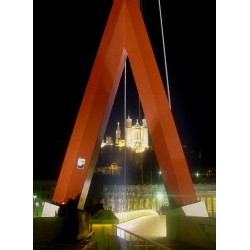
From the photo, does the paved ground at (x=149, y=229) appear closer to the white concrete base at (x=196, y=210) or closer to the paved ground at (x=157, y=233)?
the paved ground at (x=157, y=233)

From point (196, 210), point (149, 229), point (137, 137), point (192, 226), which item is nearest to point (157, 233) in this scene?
point (149, 229)

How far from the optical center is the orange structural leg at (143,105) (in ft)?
29.8

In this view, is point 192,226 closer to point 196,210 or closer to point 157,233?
point 196,210

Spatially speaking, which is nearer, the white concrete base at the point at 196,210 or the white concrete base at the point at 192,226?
the white concrete base at the point at 192,226

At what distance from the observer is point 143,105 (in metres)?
9.49

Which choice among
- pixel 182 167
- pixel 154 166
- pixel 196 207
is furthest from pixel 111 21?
pixel 154 166

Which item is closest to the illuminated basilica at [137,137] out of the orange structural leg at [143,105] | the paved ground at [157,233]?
the paved ground at [157,233]

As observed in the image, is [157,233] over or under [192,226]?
under

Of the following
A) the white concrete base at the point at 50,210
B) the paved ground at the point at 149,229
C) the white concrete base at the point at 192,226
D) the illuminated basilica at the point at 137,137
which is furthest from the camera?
the illuminated basilica at the point at 137,137

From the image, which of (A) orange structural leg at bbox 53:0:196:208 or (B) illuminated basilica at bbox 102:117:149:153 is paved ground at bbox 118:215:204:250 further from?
(B) illuminated basilica at bbox 102:117:149:153

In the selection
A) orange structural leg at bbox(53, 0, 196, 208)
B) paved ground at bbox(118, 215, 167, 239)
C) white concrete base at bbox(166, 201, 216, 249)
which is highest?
orange structural leg at bbox(53, 0, 196, 208)

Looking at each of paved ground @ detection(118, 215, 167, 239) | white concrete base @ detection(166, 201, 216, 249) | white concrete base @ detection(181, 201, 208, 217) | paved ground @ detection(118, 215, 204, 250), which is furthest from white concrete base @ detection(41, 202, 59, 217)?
white concrete base @ detection(181, 201, 208, 217)

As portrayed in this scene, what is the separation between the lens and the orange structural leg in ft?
29.8
